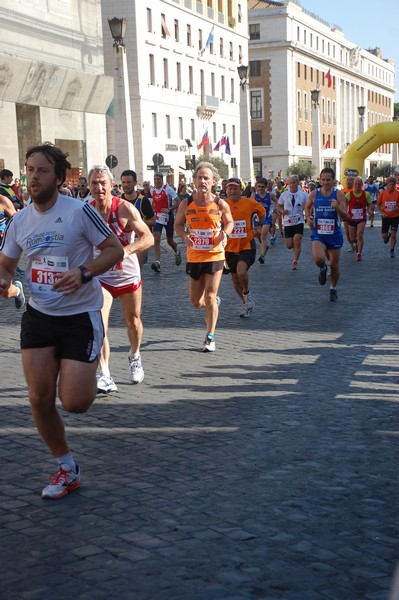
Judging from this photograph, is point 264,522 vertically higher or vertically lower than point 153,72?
lower

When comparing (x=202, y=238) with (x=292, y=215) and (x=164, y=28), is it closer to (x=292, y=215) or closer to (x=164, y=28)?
(x=292, y=215)

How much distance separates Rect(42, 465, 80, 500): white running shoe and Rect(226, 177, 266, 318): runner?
7.42 meters

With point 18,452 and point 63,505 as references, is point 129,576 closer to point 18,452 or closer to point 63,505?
point 63,505

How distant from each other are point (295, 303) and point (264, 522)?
30.6ft

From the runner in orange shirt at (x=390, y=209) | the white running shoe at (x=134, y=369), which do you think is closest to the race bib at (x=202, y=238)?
the white running shoe at (x=134, y=369)

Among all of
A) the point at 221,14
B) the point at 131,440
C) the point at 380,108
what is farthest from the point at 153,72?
the point at 380,108

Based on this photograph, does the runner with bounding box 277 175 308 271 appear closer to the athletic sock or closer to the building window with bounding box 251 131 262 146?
the athletic sock

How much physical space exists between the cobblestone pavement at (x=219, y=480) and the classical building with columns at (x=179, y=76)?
41906 mm

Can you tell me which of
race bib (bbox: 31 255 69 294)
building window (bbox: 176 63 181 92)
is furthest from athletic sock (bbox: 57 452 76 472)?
building window (bbox: 176 63 181 92)

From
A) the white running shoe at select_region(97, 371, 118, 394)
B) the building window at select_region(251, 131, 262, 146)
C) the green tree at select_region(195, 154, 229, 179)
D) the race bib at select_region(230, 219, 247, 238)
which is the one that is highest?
the building window at select_region(251, 131, 262, 146)

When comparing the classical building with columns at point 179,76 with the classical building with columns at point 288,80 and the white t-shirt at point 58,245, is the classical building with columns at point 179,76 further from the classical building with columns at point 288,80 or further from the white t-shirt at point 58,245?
the white t-shirt at point 58,245

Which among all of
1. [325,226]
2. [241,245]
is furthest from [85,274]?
[325,226]

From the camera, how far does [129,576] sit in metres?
3.90

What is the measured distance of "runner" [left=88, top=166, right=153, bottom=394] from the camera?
759 centimetres
